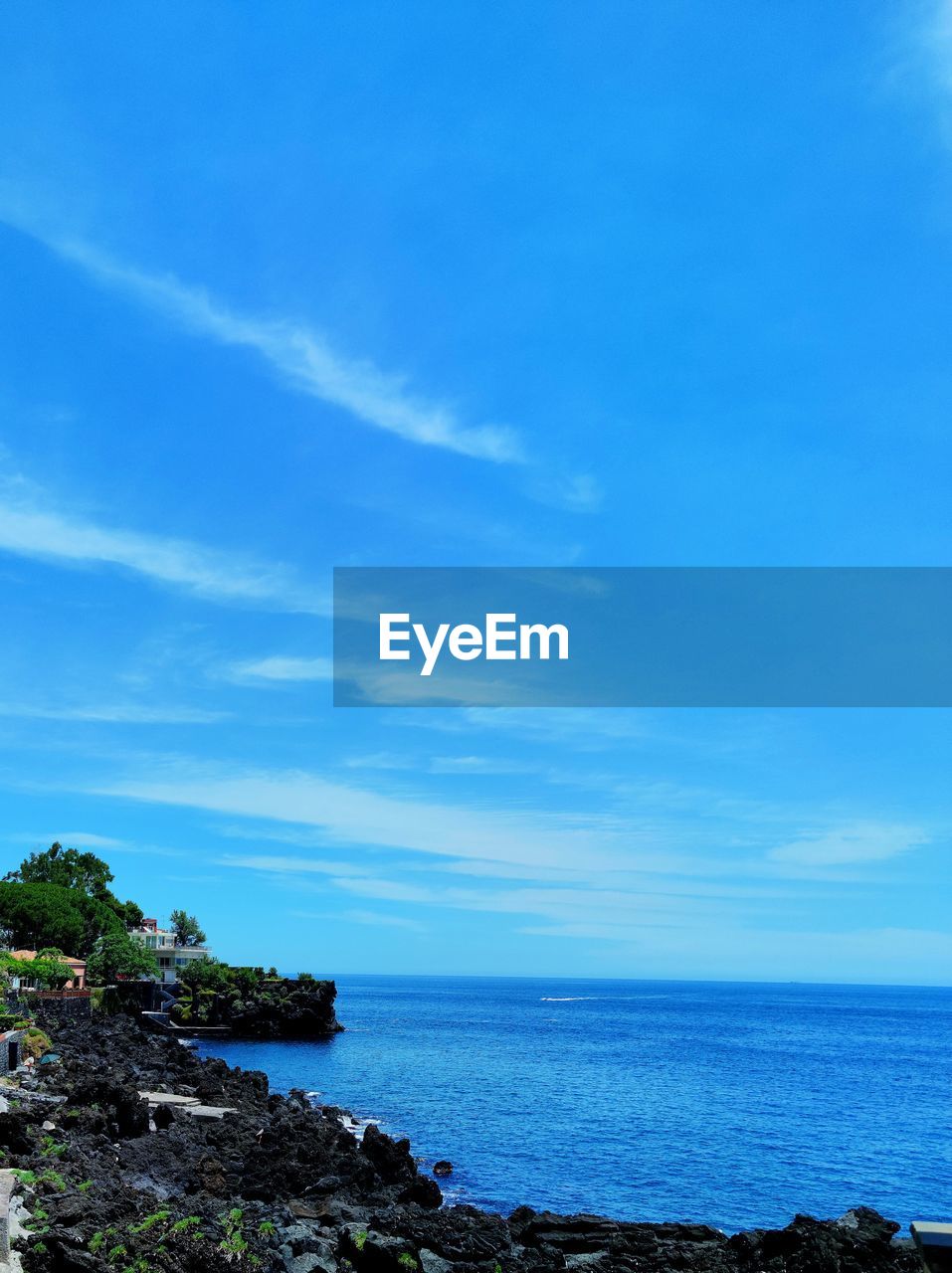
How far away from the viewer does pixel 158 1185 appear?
2941cm

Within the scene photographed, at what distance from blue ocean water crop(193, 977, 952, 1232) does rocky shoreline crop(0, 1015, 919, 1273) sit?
29.3 feet

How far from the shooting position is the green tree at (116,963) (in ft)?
369

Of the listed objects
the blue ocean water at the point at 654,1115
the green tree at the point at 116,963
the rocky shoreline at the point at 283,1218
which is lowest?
the blue ocean water at the point at 654,1115

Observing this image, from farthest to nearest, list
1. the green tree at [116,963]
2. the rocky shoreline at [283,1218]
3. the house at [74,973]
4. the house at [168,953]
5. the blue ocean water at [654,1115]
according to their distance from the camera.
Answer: the house at [168,953] → the green tree at [116,963] → the house at [74,973] → the blue ocean water at [654,1115] → the rocky shoreline at [283,1218]

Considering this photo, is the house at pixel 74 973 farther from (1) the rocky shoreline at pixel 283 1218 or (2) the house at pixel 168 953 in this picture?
(1) the rocky shoreline at pixel 283 1218

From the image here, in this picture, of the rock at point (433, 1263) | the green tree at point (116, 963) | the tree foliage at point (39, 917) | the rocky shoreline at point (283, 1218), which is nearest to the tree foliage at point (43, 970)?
the green tree at point (116, 963)

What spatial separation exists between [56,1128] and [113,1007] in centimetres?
8300

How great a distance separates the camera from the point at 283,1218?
1040 inches

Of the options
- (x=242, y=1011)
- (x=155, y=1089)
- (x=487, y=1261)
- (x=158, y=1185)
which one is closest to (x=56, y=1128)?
(x=158, y=1185)

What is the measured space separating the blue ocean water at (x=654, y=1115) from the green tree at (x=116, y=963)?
505 inches

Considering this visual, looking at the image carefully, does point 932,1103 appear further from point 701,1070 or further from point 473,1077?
point 473,1077

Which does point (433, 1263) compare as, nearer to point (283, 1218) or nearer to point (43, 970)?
point (283, 1218)

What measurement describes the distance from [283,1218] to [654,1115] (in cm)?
4616

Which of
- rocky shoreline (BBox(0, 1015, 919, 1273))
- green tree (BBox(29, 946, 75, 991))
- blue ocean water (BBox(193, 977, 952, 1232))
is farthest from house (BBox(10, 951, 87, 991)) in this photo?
rocky shoreline (BBox(0, 1015, 919, 1273))
